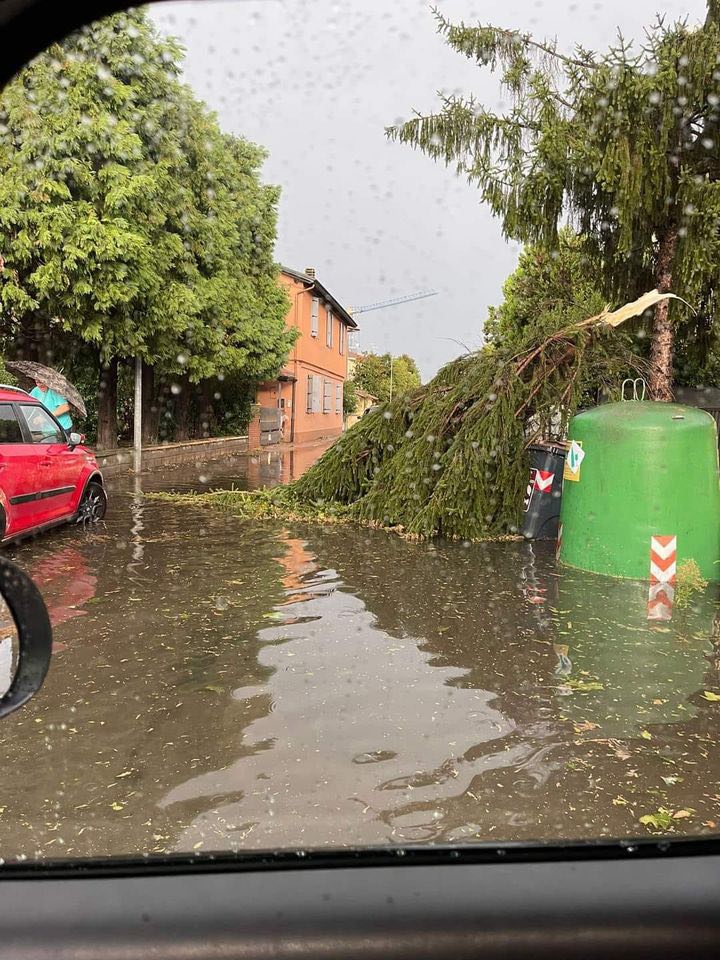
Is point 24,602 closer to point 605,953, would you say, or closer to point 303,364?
point 605,953

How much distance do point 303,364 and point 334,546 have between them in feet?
92.9

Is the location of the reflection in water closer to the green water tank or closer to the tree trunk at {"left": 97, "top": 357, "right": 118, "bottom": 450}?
the green water tank

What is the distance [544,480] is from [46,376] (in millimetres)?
11733

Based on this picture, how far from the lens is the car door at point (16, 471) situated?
26.5ft

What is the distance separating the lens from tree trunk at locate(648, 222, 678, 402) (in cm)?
1252

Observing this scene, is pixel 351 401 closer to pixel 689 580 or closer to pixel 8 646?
pixel 689 580

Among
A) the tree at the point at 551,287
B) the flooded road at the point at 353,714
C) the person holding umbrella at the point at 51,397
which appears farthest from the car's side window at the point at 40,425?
the person holding umbrella at the point at 51,397

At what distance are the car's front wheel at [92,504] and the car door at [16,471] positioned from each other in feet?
4.58

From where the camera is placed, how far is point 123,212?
641 inches

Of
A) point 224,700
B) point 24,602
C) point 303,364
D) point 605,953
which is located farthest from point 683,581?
point 303,364

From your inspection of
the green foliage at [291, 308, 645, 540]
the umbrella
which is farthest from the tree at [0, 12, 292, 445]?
the green foliage at [291, 308, 645, 540]

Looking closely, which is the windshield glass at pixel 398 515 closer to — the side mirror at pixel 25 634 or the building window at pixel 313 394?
the side mirror at pixel 25 634

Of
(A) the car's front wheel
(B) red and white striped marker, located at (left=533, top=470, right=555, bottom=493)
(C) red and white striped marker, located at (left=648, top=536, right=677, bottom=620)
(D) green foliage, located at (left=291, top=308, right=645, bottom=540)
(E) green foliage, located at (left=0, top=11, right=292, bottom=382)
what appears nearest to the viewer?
(C) red and white striped marker, located at (left=648, top=536, right=677, bottom=620)

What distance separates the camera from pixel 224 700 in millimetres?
4457
